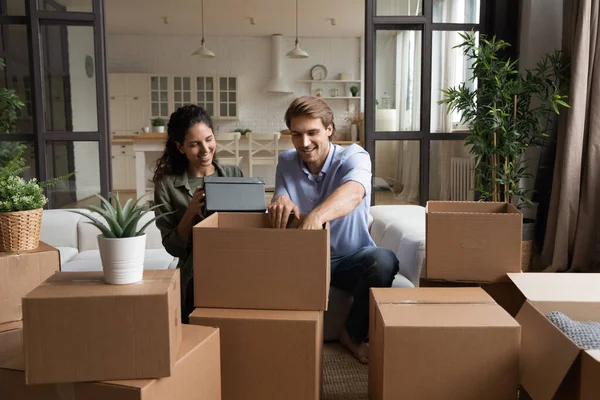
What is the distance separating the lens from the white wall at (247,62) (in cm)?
849

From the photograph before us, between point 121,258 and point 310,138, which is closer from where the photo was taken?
point 121,258

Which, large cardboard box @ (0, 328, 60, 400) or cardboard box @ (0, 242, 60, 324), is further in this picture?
cardboard box @ (0, 242, 60, 324)

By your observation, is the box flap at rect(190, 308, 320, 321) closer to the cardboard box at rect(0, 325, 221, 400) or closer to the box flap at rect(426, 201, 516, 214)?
the cardboard box at rect(0, 325, 221, 400)

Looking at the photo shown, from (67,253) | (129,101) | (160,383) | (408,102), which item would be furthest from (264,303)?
(129,101)

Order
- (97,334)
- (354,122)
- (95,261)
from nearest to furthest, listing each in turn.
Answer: (97,334) < (95,261) < (354,122)

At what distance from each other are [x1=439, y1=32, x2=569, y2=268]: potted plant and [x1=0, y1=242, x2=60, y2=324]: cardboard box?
7.41 ft

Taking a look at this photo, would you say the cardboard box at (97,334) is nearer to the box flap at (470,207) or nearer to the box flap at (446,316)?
the box flap at (446,316)

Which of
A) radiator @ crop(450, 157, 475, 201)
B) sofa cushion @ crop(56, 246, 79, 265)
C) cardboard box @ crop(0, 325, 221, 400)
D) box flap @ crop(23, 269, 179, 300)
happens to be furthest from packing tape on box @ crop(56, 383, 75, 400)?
radiator @ crop(450, 157, 475, 201)

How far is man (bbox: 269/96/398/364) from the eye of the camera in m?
1.93

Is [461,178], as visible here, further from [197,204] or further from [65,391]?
[65,391]

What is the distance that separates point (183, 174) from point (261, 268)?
2.46 ft

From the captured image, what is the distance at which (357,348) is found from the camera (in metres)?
2.04

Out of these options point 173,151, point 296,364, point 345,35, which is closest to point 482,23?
point 173,151

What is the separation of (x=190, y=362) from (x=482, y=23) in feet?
9.45
